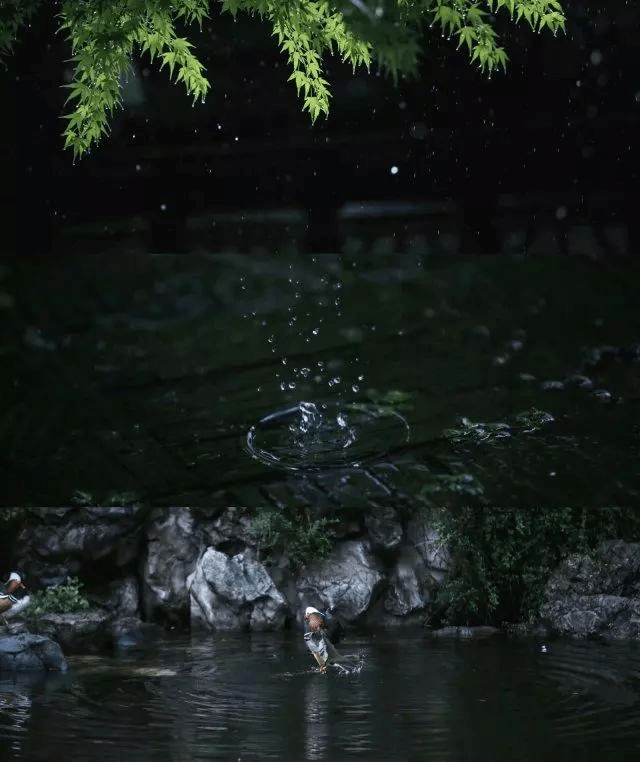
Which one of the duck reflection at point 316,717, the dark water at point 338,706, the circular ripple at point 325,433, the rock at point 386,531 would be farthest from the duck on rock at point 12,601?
the rock at point 386,531

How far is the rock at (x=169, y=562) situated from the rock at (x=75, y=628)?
1.49 m

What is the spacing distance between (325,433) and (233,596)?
737cm

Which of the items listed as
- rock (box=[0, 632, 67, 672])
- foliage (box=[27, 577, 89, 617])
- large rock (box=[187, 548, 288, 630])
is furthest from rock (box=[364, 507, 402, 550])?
rock (box=[0, 632, 67, 672])

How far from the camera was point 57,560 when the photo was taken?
690 inches

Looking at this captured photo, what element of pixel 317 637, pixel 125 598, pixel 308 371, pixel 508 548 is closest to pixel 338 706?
pixel 317 637

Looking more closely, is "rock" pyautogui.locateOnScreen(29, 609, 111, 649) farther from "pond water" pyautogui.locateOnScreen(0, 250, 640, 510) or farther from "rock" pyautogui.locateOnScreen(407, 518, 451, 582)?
"pond water" pyautogui.locateOnScreen(0, 250, 640, 510)

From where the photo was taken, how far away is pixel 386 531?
57.9 feet

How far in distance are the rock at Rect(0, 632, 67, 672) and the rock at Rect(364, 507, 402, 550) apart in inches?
249

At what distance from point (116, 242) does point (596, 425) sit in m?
4.69

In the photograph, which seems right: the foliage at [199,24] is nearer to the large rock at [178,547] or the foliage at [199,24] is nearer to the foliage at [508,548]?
the foliage at [508,548]

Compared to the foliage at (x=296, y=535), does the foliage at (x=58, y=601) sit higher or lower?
lower

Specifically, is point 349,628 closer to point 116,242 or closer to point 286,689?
point 286,689

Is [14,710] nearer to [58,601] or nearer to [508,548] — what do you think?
[58,601]

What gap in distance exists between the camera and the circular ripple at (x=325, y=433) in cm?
1027
